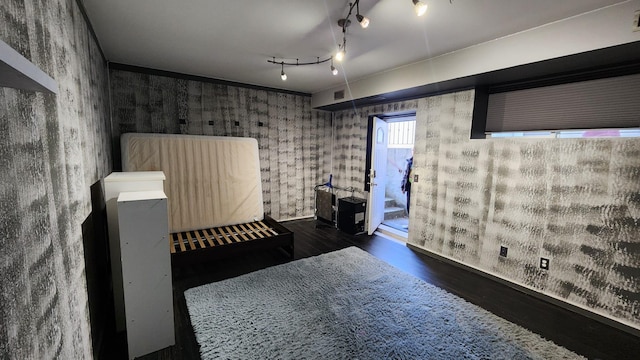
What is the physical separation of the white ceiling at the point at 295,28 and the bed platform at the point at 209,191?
42.5 inches

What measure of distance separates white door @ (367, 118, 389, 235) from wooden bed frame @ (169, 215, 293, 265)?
1.55 metres

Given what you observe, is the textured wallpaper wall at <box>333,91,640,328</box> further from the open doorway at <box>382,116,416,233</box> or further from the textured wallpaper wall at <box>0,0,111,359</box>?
the textured wallpaper wall at <box>0,0,111,359</box>

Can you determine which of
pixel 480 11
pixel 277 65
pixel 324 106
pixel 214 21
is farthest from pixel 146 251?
pixel 324 106

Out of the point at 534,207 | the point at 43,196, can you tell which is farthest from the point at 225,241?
the point at 534,207

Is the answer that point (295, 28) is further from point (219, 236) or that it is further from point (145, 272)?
point (219, 236)

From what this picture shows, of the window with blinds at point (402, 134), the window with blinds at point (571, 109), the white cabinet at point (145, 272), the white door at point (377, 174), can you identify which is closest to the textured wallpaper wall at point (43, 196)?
the white cabinet at point (145, 272)

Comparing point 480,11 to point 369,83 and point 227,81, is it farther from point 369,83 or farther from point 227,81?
point 227,81

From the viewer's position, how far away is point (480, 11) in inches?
71.9

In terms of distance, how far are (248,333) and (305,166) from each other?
3.34 meters

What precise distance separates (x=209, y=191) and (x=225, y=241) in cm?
92

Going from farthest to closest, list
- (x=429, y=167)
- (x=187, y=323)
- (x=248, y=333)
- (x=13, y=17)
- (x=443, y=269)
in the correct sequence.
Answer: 1. (x=429, y=167)
2. (x=443, y=269)
3. (x=187, y=323)
4. (x=248, y=333)
5. (x=13, y=17)

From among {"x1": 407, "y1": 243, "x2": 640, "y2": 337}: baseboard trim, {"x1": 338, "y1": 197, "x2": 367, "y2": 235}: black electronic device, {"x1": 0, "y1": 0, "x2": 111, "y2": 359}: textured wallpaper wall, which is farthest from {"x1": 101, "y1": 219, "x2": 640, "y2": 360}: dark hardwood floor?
{"x1": 0, "y1": 0, "x2": 111, "y2": 359}: textured wallpaper wall

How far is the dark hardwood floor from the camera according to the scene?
6.19ft

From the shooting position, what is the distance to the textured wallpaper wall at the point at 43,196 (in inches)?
28.5
